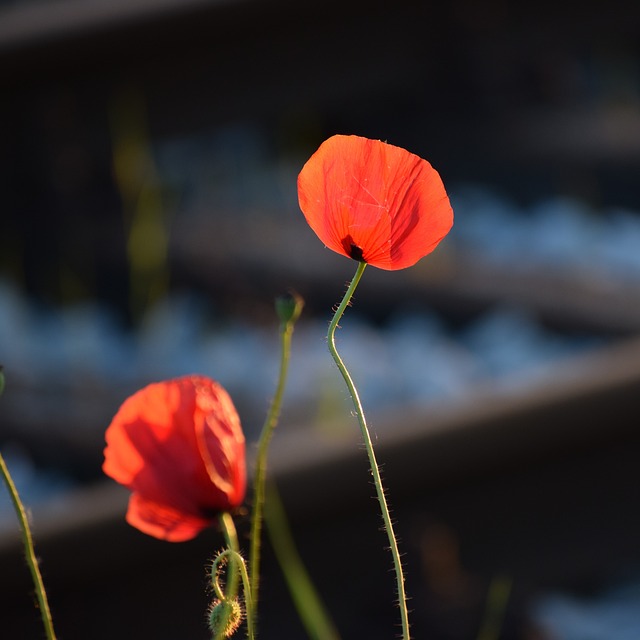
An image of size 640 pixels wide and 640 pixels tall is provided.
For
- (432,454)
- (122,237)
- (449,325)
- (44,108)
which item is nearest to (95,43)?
(44,108)

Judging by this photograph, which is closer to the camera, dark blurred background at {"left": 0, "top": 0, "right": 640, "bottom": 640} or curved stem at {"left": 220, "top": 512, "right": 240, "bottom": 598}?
curved stem at {"left": 220, "top": 512, "right": 240, "bottom": 598}

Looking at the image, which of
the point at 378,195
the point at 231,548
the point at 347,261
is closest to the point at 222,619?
the point at 231,548

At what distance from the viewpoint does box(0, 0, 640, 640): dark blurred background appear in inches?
44.9

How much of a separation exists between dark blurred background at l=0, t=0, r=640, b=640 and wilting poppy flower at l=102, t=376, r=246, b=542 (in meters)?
0.62

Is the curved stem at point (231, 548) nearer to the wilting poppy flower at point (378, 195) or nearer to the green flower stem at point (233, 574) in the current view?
the green flower stem at point (233, 574)

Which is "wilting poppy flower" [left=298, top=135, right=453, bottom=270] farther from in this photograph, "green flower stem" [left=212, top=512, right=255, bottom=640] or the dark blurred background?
the dark blurred background

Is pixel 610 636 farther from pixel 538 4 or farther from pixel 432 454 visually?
pixel 538 4

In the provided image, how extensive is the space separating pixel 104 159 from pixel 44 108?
6.0 inches

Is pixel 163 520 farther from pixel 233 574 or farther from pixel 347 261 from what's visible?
pixel 347 261

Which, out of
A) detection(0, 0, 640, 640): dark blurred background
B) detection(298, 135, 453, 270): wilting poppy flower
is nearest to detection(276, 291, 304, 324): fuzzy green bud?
detection(298, 135, 453, 270): wilting poppy flower

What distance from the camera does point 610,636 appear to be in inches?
49.8

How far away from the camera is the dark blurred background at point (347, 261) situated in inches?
44.9

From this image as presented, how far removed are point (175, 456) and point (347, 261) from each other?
4.62ft

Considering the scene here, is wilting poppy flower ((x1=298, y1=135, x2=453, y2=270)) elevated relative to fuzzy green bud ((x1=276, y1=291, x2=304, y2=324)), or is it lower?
elevated
